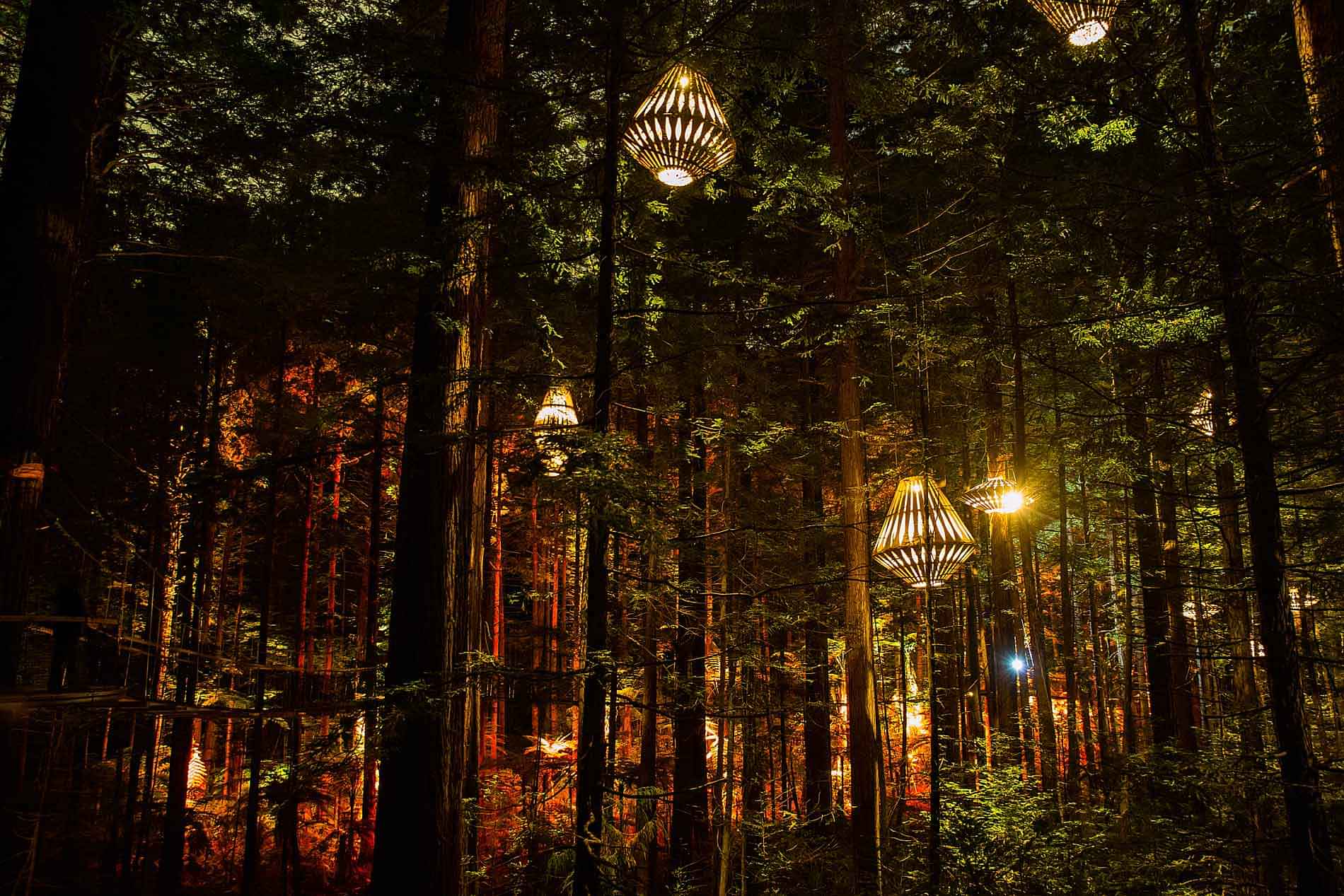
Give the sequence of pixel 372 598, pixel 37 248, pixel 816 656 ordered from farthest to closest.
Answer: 1. pixel 816 656
2. pixel 372 598
3. pixel 37 248

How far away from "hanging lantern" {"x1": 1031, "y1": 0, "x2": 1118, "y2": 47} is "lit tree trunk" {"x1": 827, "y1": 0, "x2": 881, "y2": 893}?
3196 mm

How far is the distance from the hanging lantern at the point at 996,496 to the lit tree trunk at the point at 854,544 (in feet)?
4.49

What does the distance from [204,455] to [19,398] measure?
6.03 meters

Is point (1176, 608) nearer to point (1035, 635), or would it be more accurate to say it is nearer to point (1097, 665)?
point (1035, 635)

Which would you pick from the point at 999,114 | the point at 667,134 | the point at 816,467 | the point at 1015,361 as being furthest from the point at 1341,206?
the point at 816,467

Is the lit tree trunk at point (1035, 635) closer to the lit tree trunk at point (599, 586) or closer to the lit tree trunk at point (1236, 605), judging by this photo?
the lit tree trunk at point (1236, 605)

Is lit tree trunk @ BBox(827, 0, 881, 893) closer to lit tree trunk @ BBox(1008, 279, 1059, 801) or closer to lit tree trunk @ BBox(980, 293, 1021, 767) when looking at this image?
lit tree trunk @ BBox(1008, 279, 1059, 801)

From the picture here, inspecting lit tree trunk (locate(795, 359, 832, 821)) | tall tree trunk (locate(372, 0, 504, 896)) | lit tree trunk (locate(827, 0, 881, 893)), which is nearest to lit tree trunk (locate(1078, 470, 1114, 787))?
lit tree trunk (locate(795, 359, 832, 821))

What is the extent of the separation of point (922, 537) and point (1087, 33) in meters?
3.34

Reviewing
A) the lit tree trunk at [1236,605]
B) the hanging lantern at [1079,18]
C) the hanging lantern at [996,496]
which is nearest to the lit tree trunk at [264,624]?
the hanging lantern at [1079,18]

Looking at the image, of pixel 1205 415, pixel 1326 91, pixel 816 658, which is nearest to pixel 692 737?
pixel 816 658

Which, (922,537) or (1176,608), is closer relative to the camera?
(922,537)

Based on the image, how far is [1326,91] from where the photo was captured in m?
2.72

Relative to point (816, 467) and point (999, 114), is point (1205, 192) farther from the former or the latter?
point (816, 467)
